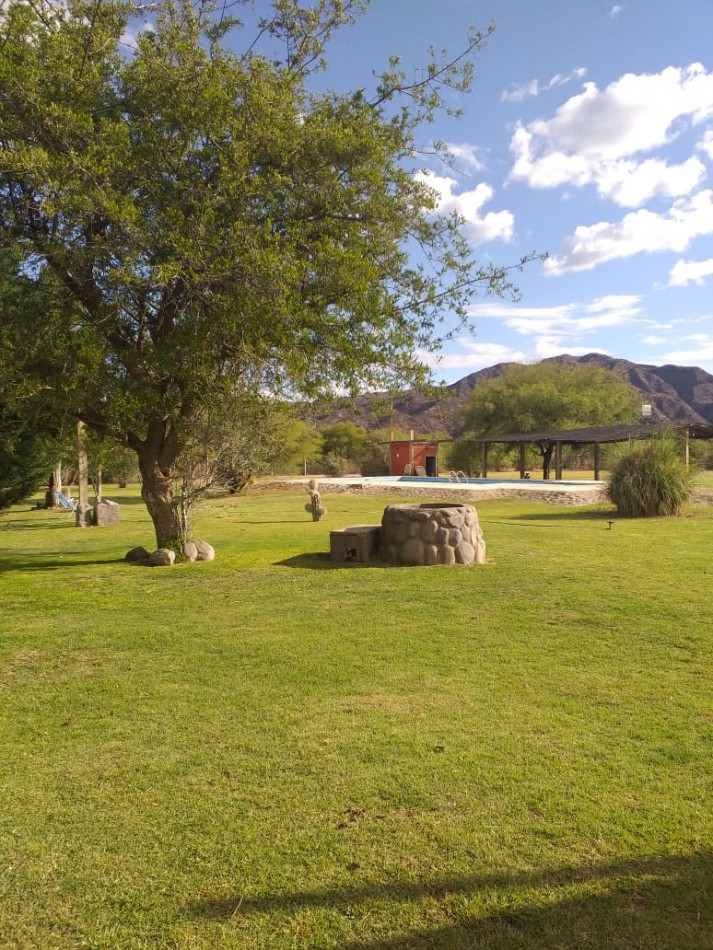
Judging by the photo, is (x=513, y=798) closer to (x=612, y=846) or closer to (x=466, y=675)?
(x=612, y=846)

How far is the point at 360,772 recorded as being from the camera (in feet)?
10.1

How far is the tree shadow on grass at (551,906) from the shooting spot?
6.63 ft

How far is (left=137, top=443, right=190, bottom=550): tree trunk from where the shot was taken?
30.7 ft

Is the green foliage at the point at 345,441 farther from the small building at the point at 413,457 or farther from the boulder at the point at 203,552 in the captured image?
the boulder at the point at 203,552

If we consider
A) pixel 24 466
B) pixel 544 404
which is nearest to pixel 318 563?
pixel 24 466

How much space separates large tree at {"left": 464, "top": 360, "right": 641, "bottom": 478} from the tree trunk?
134 feet

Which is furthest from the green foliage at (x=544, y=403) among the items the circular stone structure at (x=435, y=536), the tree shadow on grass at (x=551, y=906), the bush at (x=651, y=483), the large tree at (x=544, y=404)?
the tree shadow on grass at (x=551, y=906)

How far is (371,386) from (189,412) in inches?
98.1

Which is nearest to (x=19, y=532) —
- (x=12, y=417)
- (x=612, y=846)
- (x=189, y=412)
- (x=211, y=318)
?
(x=12, y=417)

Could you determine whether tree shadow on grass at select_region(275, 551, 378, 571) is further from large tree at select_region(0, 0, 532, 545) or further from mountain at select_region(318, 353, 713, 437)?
mountain at select_region(318, 353, 713, 437)

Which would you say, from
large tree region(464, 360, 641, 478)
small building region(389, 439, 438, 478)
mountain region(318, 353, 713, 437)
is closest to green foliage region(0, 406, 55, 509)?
small building region(389, 439, 438, 478)

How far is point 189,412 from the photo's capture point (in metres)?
8.96

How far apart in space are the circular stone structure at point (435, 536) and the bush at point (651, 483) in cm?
764

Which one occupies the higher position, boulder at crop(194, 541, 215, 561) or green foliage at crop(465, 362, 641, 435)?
green foliage at crop(465, 362, 641, 435)
